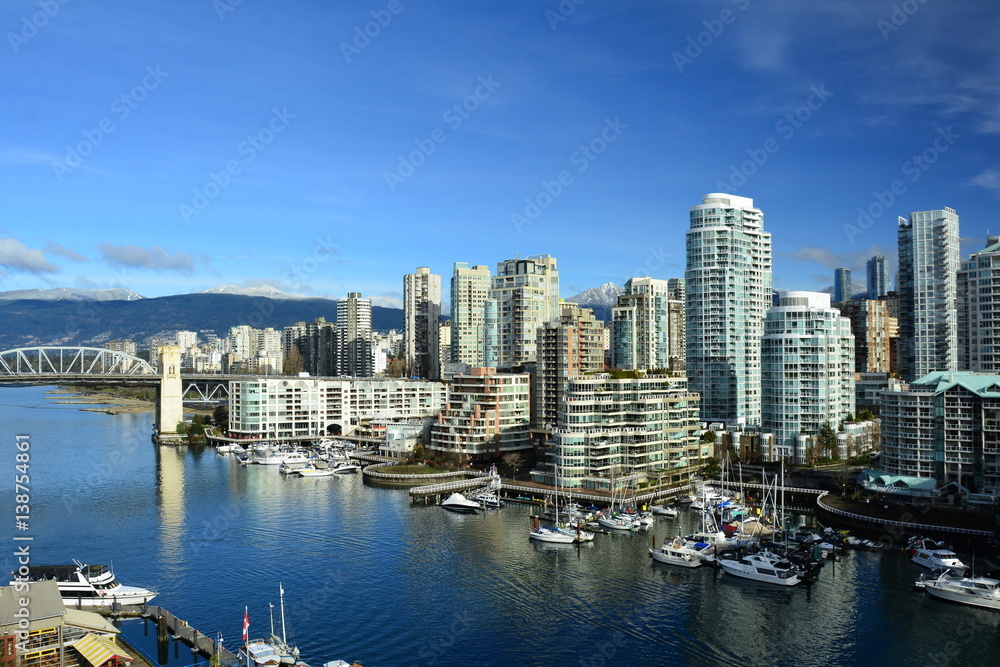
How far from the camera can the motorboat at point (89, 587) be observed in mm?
24672

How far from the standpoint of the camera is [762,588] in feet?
92.9

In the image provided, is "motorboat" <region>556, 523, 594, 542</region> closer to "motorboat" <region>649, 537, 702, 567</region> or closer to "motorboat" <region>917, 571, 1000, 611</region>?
"motorboat" <region>649, 537, 702, 567</region>

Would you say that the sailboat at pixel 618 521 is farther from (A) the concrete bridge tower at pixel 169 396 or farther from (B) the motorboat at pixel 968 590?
(A) the concrete bridge tower at pixel 169 396

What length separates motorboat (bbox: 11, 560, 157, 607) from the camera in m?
24.7

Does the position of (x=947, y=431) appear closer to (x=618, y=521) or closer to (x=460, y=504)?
(x=618, y=521)

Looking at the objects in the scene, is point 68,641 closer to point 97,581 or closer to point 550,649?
point 97,581

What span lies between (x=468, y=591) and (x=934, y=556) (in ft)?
58.1

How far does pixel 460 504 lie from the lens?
135ft

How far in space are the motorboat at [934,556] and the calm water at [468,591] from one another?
652mm

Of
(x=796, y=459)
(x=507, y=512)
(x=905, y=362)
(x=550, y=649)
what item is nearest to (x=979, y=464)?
(x=796, y=459)

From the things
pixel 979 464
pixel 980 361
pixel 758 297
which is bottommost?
pixel 979 464

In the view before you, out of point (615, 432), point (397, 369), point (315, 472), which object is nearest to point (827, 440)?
point (615, 432)

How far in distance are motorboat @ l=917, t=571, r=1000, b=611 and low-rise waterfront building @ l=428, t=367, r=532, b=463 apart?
29047 millimetres

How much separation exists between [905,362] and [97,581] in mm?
81568
